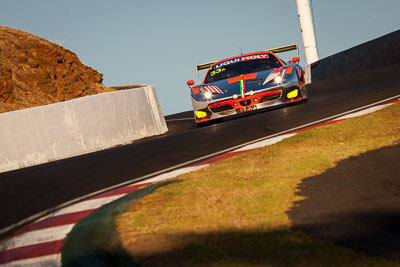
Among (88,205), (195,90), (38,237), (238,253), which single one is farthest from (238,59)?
(238,253)

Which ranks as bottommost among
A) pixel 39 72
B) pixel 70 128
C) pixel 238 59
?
pixel 70 128

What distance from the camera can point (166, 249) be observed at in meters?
3.81

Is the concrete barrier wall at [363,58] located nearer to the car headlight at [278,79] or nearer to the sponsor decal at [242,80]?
the sponsor decal at [242,80]

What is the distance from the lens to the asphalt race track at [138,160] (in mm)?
6945

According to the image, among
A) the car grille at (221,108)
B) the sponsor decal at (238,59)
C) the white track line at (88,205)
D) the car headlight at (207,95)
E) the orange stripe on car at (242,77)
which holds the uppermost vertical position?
the sponsor decal at (238,59)

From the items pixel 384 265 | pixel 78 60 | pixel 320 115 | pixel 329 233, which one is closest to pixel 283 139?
pixel 320 115

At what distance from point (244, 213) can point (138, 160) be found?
4437 mm

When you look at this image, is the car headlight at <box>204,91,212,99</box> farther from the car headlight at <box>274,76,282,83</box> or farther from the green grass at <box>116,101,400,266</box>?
the green grass at <box>116,101,400,266</box>

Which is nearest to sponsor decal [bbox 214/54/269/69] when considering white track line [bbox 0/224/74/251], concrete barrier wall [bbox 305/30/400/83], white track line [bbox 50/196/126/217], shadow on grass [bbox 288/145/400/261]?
shadow on grass [bbox 288/145/400/261]

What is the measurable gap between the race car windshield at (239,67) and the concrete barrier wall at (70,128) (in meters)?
2.14

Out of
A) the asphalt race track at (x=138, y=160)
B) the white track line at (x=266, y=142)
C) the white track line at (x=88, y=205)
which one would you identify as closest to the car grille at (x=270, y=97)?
the asphalt race track at (x=138, y=160)

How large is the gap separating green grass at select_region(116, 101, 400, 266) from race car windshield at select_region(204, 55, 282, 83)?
508 centimetres

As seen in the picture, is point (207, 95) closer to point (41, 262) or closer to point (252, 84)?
point (252, 84)

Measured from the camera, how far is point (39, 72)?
2391 cm
